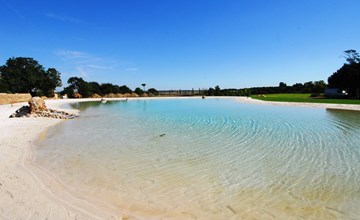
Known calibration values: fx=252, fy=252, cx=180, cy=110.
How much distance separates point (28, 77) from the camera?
189ft

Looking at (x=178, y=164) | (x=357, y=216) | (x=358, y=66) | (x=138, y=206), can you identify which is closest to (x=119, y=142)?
(x=178, y=164)

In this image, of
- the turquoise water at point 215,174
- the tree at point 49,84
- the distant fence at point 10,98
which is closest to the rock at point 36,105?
the turquoise water at point 215,174

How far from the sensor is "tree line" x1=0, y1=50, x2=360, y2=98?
47.4 meters

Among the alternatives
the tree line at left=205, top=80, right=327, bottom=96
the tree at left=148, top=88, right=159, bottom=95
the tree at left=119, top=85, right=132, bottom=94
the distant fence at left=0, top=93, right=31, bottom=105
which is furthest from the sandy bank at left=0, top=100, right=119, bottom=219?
the tree at left=148, top=88, right=159, bottom=95

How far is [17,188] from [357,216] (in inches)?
249

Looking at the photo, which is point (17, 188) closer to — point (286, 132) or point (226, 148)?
point (226, 148)

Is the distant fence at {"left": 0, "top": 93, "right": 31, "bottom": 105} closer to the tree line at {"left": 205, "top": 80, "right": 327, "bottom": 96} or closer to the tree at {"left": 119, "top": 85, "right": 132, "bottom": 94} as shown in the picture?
the tree at {"left": 119, "top": 85, "right": 132, "bottom": 94}

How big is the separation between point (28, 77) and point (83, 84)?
44.6ft

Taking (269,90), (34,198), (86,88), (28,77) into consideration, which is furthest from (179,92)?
(34,198)

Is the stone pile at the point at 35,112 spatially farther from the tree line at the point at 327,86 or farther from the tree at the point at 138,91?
the tree at the point at 138,91

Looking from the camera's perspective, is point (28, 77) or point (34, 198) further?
point (28, 77)

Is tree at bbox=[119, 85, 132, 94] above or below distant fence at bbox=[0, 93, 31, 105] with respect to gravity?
above

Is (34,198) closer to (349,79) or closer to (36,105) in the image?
(36,105)

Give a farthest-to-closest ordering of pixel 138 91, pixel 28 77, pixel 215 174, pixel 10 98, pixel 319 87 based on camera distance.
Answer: pixel 138 91, pixel 319 87, pixel 28 77, pixel 10 98, pixel 215 174
